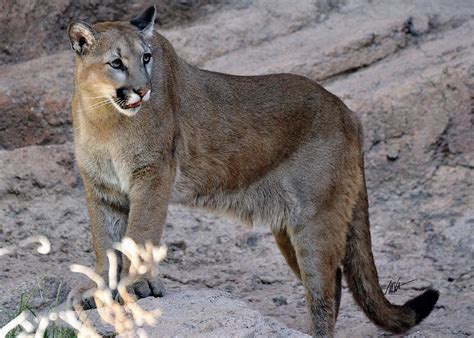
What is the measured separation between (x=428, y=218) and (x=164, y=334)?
3.26 meters

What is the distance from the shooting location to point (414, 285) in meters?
6.89

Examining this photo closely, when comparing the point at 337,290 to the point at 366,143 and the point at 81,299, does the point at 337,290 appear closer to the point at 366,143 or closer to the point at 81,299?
the point at 81,299

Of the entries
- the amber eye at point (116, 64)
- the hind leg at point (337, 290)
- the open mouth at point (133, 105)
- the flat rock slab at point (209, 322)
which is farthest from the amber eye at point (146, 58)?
the hind leg at point (337, 290)

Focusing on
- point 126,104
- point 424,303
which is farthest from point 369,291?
point 126,104

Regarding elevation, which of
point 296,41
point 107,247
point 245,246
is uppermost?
point 296,41

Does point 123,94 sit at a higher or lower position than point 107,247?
higher

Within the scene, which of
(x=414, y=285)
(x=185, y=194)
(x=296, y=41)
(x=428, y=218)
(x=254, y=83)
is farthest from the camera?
(x=296, y=41)

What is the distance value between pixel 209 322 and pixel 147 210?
100 cm

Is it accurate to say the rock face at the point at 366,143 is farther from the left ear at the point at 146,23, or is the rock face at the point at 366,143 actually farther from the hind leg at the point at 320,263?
the left ear at the point at 146,23

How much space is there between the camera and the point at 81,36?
5.56 metres

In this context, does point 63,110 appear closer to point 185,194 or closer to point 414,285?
point 185,194

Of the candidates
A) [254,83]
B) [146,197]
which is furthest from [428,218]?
[146,197]

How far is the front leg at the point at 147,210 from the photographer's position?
5508mm

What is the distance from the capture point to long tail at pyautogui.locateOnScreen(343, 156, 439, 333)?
598 cm
